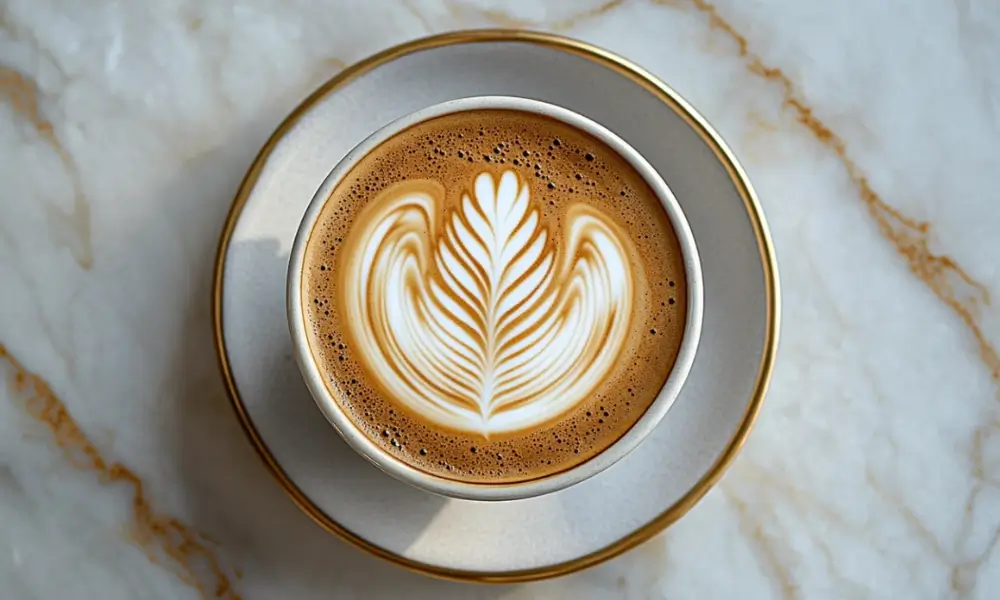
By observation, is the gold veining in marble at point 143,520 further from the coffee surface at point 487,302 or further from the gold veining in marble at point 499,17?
the gold veining in marble at point 499,17

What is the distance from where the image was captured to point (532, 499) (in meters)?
1.13

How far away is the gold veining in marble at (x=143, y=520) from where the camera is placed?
4.07 feet

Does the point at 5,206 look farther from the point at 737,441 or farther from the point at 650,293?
the point at 737,441

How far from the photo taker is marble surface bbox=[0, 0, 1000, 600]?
1.25 m

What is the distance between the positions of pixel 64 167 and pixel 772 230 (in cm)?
97

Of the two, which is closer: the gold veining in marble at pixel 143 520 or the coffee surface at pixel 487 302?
the coffee surface at pixel 487 302

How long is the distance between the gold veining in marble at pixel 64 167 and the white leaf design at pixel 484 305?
1.50 feet

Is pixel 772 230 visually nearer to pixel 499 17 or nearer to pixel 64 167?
pixel 499 17

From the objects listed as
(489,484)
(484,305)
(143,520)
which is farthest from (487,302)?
(143,520)

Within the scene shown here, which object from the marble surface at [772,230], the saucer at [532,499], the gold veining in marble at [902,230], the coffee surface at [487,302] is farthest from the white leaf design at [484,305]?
the gold veining in marble at [902,230]

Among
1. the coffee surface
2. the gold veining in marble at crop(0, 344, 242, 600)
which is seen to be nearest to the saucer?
the coffee surface

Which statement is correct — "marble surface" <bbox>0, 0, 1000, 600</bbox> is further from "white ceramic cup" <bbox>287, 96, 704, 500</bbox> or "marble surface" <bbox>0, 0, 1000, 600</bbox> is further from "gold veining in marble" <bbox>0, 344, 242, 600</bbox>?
"white ceramic cup" <bbox>287, 96, 704, 500</bbox>

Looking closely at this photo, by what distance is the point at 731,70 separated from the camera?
129 centimetres

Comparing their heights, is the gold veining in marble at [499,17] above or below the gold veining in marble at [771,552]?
above
